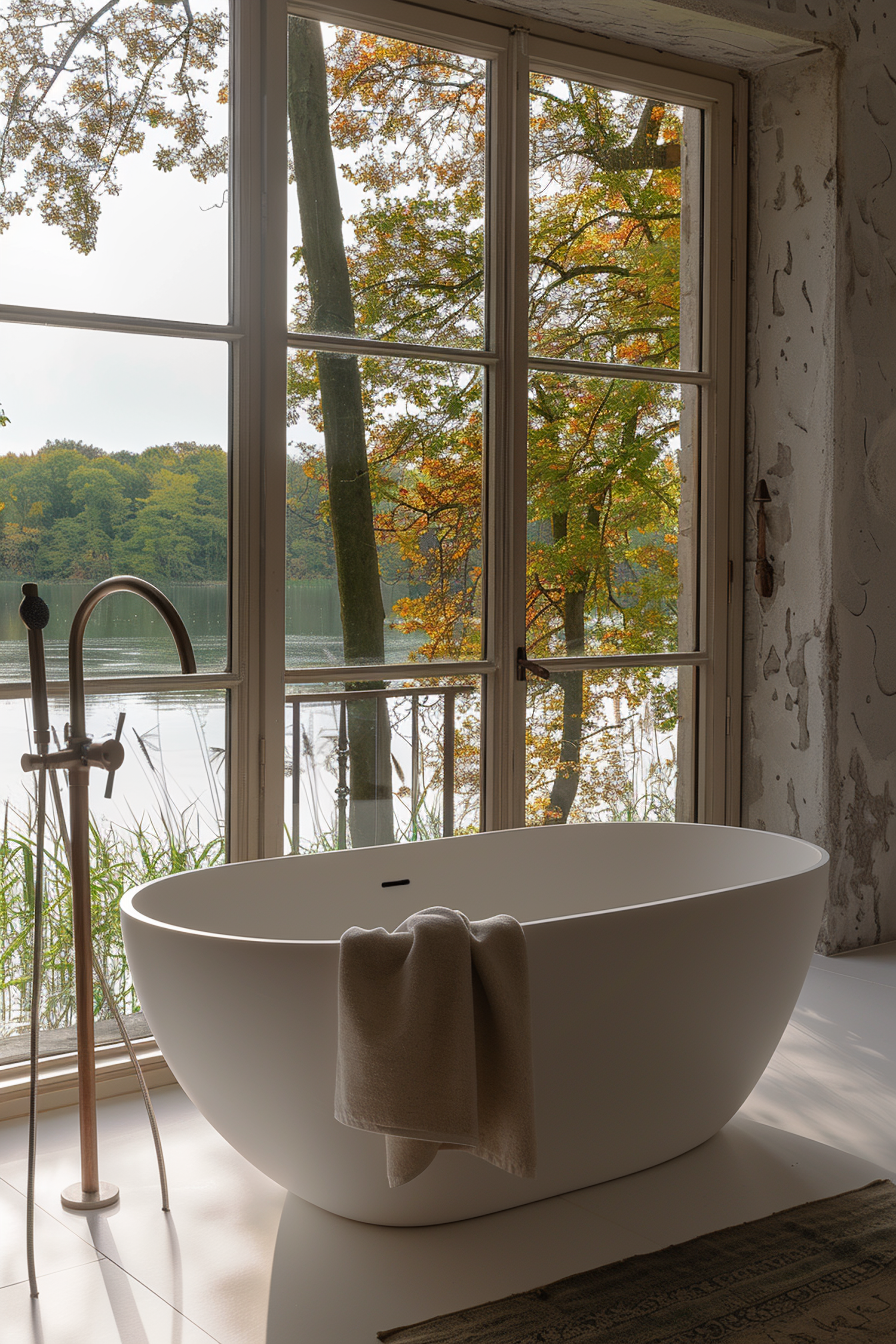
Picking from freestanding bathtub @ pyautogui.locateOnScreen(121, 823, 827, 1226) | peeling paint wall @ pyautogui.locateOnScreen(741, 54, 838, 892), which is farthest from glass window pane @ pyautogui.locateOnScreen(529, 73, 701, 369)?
freestanding bathtub @ pyautogui.locateOnScreen(121, 823, 827, 1226)

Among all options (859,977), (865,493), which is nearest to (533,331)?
(865,493)

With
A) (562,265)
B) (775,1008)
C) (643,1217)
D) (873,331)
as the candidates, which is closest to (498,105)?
(562,265)

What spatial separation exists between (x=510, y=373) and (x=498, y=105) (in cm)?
72

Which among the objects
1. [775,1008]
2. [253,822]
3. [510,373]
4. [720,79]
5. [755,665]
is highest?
[720,79]

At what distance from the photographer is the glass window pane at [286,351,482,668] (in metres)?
3.08

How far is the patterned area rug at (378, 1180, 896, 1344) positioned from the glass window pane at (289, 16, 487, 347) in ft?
7.33

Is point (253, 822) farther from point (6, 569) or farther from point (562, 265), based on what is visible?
point (562, 265)

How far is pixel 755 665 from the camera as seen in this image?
3.97 m

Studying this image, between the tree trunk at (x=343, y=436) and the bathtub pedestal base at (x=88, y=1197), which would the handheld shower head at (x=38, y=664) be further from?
the tree trunk at (x=343, y=436)

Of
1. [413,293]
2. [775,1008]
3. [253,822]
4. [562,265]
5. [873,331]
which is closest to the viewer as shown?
[775,1008]

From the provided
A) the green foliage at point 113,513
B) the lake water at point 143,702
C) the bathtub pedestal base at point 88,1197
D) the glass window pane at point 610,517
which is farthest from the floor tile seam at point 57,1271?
the glass window pane at point 610,517

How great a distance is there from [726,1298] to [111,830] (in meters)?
1.63

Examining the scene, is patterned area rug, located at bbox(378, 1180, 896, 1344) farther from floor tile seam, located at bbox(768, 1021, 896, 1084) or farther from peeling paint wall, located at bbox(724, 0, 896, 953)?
peeling paint wall, located at bbox(724, 0, 896, 953)

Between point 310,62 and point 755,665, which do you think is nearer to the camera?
point 310,62
